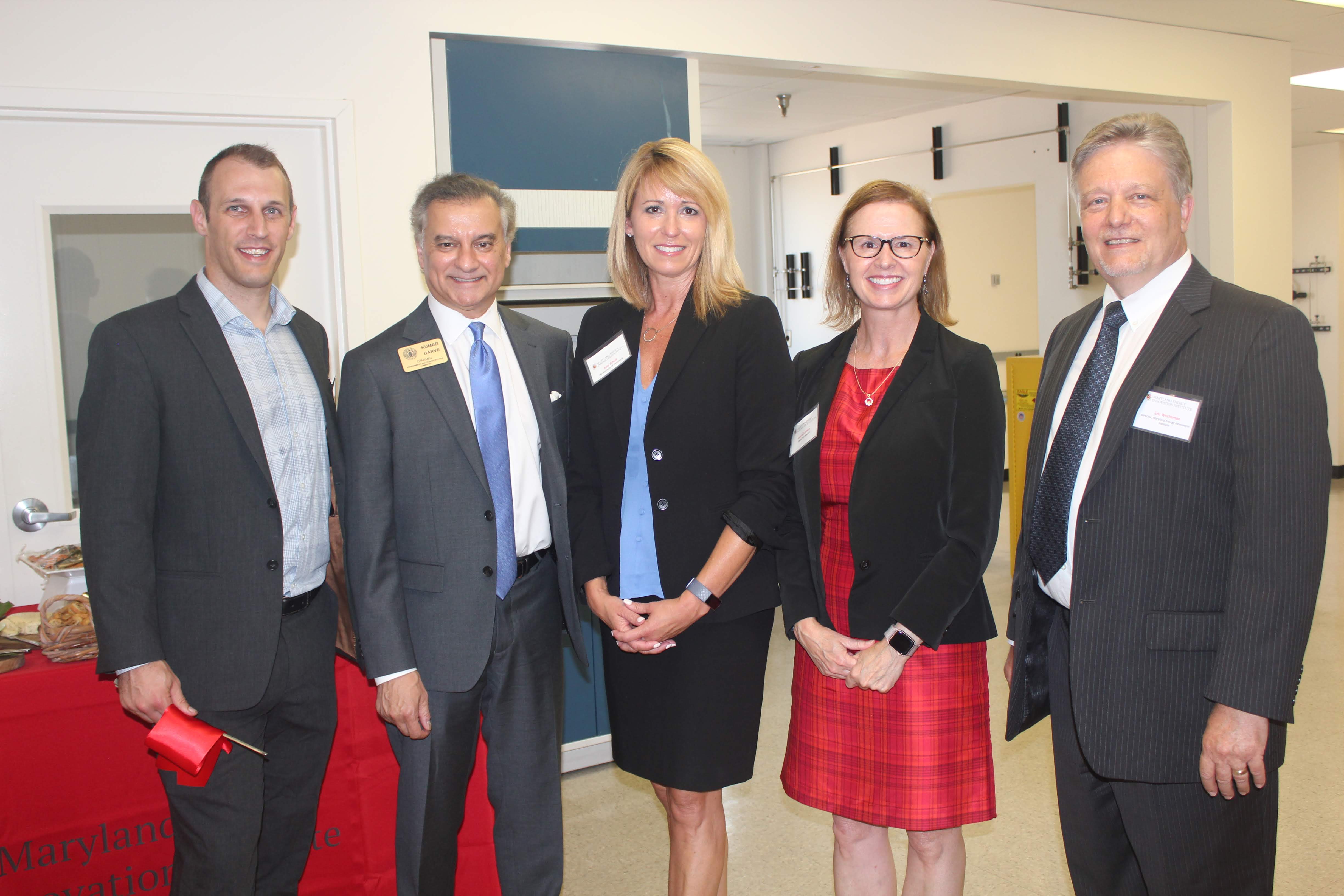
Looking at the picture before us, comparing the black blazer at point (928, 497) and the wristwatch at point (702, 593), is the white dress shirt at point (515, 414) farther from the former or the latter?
the black blazer at point (928, 497)

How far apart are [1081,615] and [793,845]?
1.76m

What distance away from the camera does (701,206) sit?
2002mm

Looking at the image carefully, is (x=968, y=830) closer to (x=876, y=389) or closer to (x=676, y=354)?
(x=876, y=389)

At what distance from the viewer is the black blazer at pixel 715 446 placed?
77.0 inches

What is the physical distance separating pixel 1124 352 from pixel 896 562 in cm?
60

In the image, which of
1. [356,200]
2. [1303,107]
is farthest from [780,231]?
[356,200]

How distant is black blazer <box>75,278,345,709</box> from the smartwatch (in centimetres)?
130

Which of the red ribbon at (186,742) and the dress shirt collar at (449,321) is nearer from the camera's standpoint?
the red ribbon at (186,742)

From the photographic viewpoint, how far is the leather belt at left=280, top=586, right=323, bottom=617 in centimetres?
205

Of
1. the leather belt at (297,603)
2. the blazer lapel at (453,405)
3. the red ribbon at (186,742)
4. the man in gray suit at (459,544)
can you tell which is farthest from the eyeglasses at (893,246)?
the red ribbon at (186,742)

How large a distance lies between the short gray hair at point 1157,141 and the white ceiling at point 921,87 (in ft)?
8.50

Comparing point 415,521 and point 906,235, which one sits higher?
point 906,235

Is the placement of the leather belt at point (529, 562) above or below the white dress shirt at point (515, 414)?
below

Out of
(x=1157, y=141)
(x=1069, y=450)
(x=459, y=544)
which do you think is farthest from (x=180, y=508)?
(x=1157, y=141)
